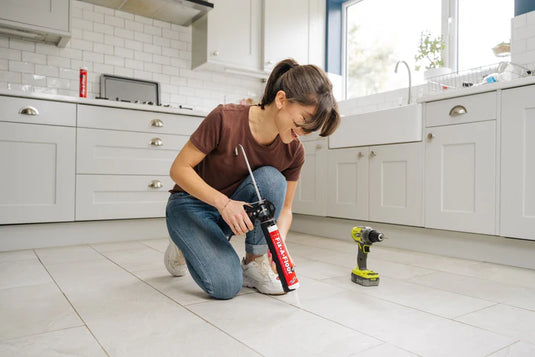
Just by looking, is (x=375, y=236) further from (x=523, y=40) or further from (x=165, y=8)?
(x=165, y=8)

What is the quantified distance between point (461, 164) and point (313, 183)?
128 centimetres

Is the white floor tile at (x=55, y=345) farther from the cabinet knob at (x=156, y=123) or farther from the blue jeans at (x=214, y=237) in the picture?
the cabinet knob at (x=156, y=123)

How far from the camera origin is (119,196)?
2947 millimetres

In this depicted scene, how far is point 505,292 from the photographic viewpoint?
1654 mm

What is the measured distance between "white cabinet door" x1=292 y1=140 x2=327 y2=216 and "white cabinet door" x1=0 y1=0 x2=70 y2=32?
2.06m

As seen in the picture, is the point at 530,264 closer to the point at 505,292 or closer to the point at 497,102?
the point at 505,292

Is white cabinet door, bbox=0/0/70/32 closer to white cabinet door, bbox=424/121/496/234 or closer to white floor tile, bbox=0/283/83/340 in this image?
white floor tile, bbox=0/283/83/340

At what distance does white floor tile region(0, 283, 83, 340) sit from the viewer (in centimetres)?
118

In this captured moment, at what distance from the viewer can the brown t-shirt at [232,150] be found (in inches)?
56.2

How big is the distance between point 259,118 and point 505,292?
121 centimetres

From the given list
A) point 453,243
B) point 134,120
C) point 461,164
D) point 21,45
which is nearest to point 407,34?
point 461,164

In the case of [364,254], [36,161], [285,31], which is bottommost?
[364,254]

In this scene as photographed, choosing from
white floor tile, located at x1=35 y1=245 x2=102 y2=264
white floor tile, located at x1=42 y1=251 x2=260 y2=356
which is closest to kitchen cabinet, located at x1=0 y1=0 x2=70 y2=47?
white floor tile, located at x1=35 y1=245 x2=102 y2=264

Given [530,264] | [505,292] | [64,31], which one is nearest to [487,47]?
[530,264]
